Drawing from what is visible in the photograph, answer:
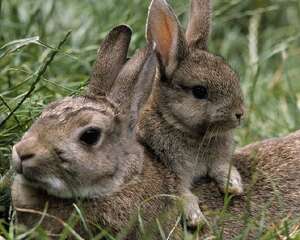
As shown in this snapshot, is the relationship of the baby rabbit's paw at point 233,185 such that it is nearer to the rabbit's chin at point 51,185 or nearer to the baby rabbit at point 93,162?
the baby rabbit at point 93,162

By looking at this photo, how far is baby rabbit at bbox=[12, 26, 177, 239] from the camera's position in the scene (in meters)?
6.57

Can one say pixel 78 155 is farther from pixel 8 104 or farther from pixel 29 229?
pixel 8 104

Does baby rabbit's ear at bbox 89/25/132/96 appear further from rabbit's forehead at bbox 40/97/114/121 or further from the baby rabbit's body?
the baby rabbit's body

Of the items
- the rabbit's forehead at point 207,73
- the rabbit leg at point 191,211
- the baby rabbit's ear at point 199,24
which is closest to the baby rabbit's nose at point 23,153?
the rabbit leg at point 191,211

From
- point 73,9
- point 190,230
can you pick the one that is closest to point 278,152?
point 190,230

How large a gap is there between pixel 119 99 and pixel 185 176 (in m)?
0.70

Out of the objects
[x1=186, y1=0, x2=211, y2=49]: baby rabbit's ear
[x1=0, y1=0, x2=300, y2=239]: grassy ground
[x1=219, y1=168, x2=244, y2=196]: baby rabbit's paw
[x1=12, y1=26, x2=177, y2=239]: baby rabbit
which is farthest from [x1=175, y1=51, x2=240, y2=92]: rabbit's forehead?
[x1=0, y1=0, x2=300, y2=239]: grassy ground

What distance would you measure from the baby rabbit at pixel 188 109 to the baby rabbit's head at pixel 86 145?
Answer: 41 cm

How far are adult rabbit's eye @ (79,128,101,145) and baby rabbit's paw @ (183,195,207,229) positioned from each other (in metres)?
0.77

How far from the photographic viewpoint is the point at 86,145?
673 centimetres

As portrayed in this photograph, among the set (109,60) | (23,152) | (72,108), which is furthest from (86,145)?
(109,60)

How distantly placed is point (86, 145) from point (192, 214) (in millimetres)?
912

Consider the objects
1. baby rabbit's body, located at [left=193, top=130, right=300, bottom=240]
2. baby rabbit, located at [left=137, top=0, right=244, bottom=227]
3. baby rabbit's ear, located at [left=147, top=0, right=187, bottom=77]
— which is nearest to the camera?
baby rabbit's body, located at [left=193, top=130, right=300, bottom=240]

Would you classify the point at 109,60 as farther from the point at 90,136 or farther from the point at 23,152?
the point at 23,152
